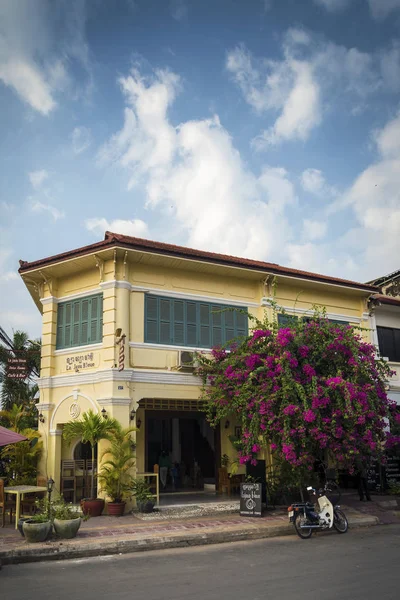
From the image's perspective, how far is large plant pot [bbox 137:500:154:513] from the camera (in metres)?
14.5

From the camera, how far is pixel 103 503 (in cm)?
1436

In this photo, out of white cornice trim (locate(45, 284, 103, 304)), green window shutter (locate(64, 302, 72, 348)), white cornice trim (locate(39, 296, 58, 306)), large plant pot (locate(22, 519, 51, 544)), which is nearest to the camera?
large plant pot (locate(22, 519, 51, 544))

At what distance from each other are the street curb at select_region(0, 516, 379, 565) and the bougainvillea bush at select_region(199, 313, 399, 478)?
1.73 metres

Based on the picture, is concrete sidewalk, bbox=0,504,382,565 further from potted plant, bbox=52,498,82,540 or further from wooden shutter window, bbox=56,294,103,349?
wooden shutter window, bbox=56,294,103,349

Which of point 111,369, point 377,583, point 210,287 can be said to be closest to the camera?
point 377,583

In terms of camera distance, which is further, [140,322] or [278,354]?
[140,322]

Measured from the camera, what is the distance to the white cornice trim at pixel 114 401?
49.4 feet

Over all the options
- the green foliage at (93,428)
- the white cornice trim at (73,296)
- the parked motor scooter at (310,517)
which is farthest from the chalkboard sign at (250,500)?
the white cornice trim at (73,296)

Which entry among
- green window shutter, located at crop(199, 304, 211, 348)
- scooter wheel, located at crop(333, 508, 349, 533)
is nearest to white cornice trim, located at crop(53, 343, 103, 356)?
green window shutter, located at crop(199, 304, 211, 348)

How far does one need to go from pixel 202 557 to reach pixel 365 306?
12.7 metres

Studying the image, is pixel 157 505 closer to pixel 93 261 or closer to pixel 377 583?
pixel 93 261

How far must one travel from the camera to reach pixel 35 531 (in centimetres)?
1104

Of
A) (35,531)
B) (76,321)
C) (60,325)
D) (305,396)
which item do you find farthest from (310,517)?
(60,325)

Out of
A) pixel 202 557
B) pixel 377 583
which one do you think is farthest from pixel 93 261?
pixel 377 583
